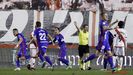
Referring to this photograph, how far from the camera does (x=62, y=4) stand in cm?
3284

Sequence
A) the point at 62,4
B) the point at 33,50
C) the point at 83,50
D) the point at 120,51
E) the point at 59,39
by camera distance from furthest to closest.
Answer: the point at 62,4 → the point at 33,50 → the point at 59,39 → the point at 83,50 → the point at 120,51

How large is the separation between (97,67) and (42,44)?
15.7ft

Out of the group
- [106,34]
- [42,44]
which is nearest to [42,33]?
[42,44]

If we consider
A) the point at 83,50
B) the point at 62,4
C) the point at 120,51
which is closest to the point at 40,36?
the point at 83,50

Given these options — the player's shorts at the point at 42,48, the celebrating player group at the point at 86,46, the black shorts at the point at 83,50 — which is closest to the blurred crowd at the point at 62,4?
the celebrating player group at the point at 86,46

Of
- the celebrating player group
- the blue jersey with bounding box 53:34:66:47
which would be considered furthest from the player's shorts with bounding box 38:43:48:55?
the blue jersey with bounding box 53:34:66:47

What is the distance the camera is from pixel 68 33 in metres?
33.1

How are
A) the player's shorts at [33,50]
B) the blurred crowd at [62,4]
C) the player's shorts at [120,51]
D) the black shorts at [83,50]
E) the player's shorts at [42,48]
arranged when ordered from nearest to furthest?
the player's shorts at [42,48] → the player's shorts at [120,51] → the black shorts at [83,50] → the player's shorts at [33,50] → the blurred crowd at [62,4]

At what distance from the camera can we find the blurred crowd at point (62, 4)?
32812mm

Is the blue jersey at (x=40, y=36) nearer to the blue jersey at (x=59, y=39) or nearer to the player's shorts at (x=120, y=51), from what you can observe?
the blue jersey at (x=59, y=39)

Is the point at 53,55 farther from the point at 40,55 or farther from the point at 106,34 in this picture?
the point at 106,34

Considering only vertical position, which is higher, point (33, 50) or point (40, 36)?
point (40, 36)

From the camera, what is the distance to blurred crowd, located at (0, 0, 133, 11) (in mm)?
32812

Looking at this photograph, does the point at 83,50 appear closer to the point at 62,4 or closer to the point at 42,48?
the point at 42,48
